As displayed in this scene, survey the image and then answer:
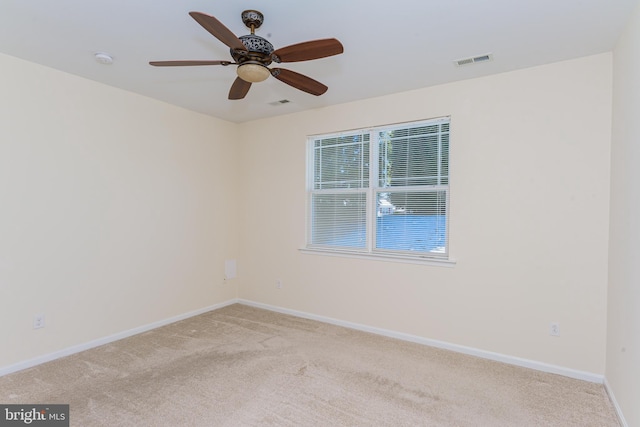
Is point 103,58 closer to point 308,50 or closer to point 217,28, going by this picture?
point 217,28

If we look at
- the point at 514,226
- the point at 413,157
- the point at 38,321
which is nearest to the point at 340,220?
the point at 413,157

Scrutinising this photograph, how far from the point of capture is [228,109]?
13.3ft

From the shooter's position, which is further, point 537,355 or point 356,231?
point 356,231

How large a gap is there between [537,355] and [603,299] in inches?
27.1

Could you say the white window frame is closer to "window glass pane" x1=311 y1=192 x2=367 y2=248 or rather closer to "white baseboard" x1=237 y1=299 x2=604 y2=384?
"window glass pane" x1=311 y1=192 x2=367 y2=248

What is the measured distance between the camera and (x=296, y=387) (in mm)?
2492

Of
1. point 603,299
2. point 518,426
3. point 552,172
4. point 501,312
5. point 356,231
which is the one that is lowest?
point 518,426

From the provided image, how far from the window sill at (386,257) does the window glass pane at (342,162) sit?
0.78m

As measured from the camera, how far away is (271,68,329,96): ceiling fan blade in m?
2.14

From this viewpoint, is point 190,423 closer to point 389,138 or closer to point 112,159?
point 112,159

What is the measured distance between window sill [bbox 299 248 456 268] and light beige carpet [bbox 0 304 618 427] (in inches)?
32.7

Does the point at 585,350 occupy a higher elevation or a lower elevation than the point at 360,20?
lower

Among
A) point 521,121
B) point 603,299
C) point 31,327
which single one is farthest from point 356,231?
point 31,327

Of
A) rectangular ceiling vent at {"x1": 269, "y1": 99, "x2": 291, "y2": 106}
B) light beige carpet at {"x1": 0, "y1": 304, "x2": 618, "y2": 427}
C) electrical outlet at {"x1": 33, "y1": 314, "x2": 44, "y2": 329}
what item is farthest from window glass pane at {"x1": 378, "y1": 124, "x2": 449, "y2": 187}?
electrical outlet at {"x1": 33, "y1": 314, "x2": 44, "y2": 329}
